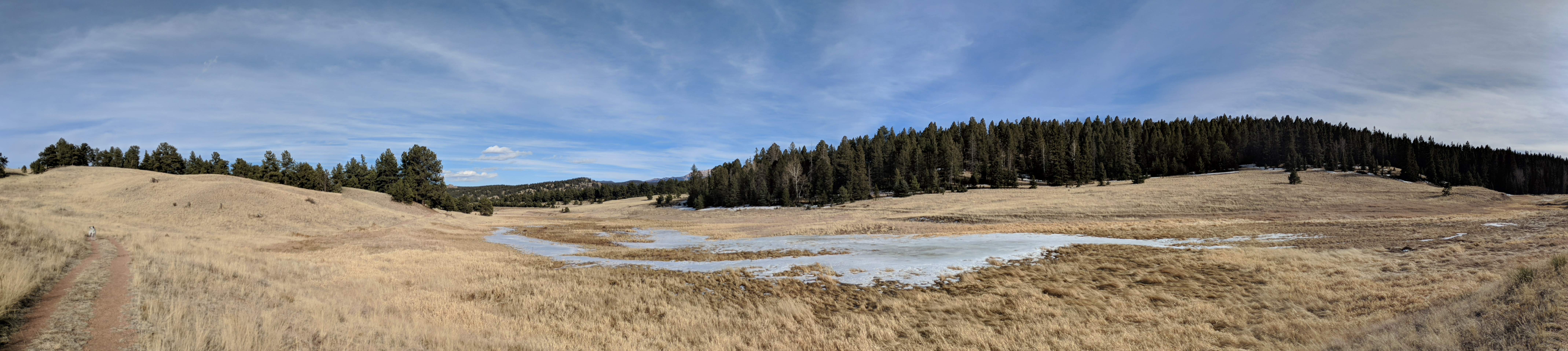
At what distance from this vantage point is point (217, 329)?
691 centimetres

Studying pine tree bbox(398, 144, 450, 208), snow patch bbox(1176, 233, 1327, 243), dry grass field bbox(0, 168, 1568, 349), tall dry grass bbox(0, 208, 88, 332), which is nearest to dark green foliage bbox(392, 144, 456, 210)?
pine tree bbox(398, 144, 450, 208)

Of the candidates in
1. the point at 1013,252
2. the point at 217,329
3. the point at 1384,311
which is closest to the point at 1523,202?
the point at 1013,252

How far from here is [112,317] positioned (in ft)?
22.8

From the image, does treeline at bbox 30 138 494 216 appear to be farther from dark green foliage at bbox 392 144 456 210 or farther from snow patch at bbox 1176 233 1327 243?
snow patch at bbox 1176 233 1327 243

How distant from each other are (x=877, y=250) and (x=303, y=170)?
84400 mm

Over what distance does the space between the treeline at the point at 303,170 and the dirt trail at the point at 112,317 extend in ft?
230

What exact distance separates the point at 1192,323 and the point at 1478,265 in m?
9.97

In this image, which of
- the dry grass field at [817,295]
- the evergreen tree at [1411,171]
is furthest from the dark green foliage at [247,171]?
the evergreen tree at [1411,171]

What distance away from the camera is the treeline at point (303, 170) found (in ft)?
219

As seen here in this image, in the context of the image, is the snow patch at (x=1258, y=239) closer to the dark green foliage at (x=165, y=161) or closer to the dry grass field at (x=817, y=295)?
the dry grass field at (x=817, y=295)

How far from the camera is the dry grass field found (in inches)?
306

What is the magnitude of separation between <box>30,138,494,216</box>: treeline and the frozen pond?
2095 inches

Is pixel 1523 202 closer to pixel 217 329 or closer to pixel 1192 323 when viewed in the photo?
pixel 1192 323

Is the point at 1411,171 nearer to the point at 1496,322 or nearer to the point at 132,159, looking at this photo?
the point at 1496,322
